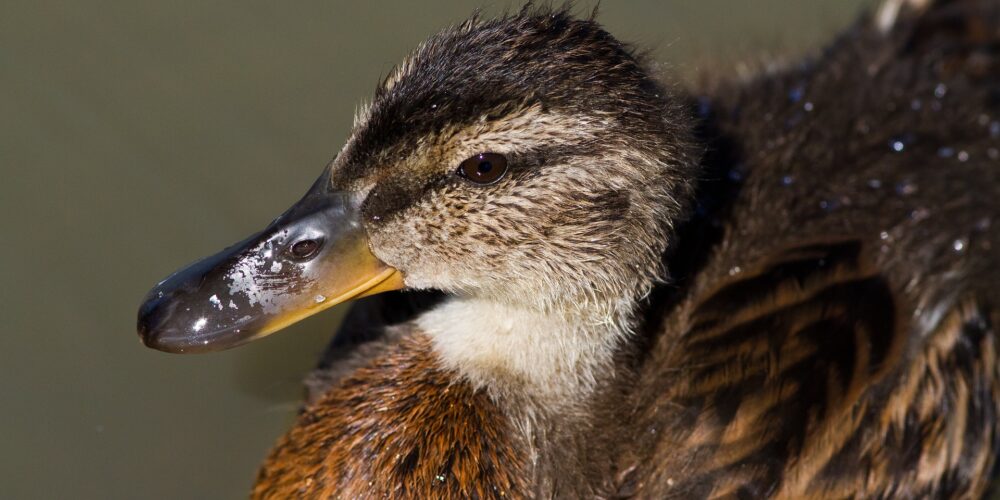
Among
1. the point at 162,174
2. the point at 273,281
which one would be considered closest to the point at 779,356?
the point at 273,281

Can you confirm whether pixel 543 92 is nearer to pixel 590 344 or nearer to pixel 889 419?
pixel 590 344

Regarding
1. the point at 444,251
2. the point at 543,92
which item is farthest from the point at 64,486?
the point at 543,92

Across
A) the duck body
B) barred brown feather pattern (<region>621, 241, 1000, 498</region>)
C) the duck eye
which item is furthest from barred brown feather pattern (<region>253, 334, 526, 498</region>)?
the duck eye

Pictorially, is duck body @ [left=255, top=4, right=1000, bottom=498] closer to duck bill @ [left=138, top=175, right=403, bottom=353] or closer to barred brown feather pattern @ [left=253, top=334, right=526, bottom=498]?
barred brown feather pattern @ [left=253, top=334, right=526, bottom=498]

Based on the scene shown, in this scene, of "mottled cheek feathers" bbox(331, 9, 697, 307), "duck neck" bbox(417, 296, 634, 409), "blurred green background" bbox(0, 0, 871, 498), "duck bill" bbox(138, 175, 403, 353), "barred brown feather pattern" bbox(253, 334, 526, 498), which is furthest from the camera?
"blurred green background" bbox(0, 0, 871, 498)

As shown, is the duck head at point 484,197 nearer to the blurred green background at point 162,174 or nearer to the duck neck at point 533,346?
the duck neck at point 533,346

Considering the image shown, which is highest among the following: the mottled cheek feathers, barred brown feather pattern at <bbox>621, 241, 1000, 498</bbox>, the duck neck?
the mottled cheek feathers
